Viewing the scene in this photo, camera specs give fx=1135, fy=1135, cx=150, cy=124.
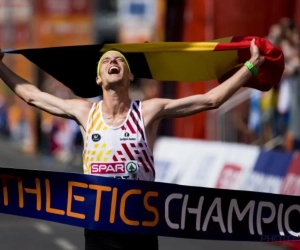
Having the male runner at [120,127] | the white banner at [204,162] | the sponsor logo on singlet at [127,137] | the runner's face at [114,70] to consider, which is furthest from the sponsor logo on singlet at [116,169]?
the white banner at [204,162]

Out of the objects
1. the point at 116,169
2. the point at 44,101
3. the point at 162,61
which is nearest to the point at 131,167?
the point at 116,169

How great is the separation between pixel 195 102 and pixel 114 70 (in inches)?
25.9

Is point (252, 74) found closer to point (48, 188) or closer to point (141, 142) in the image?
point (141, 142)

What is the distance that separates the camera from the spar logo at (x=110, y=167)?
832cm

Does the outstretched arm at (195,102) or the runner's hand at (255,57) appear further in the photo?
the runner's hand at (255,57)

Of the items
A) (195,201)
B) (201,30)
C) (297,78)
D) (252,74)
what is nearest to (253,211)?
(195,201)

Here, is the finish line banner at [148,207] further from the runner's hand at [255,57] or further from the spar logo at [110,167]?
the runner's hand at [255,57]

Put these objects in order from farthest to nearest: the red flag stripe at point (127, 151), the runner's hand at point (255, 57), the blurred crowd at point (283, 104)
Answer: the blurred crowd at point (283, 104), the runner's hand at point (255, 57), the red flag stripe at point (127, 151)

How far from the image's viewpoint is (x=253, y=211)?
28.7 ft

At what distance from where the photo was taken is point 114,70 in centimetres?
834

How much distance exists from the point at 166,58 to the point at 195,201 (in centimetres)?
165

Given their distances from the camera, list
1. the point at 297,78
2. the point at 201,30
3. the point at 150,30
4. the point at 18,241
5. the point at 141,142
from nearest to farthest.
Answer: the point at 141,142
the point at 18,241
the point at 297,78
the point at 201,30
the point at 150,30

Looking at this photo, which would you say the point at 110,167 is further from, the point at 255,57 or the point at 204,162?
the point at 204,162

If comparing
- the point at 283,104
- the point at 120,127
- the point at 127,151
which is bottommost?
the point at 283,104
